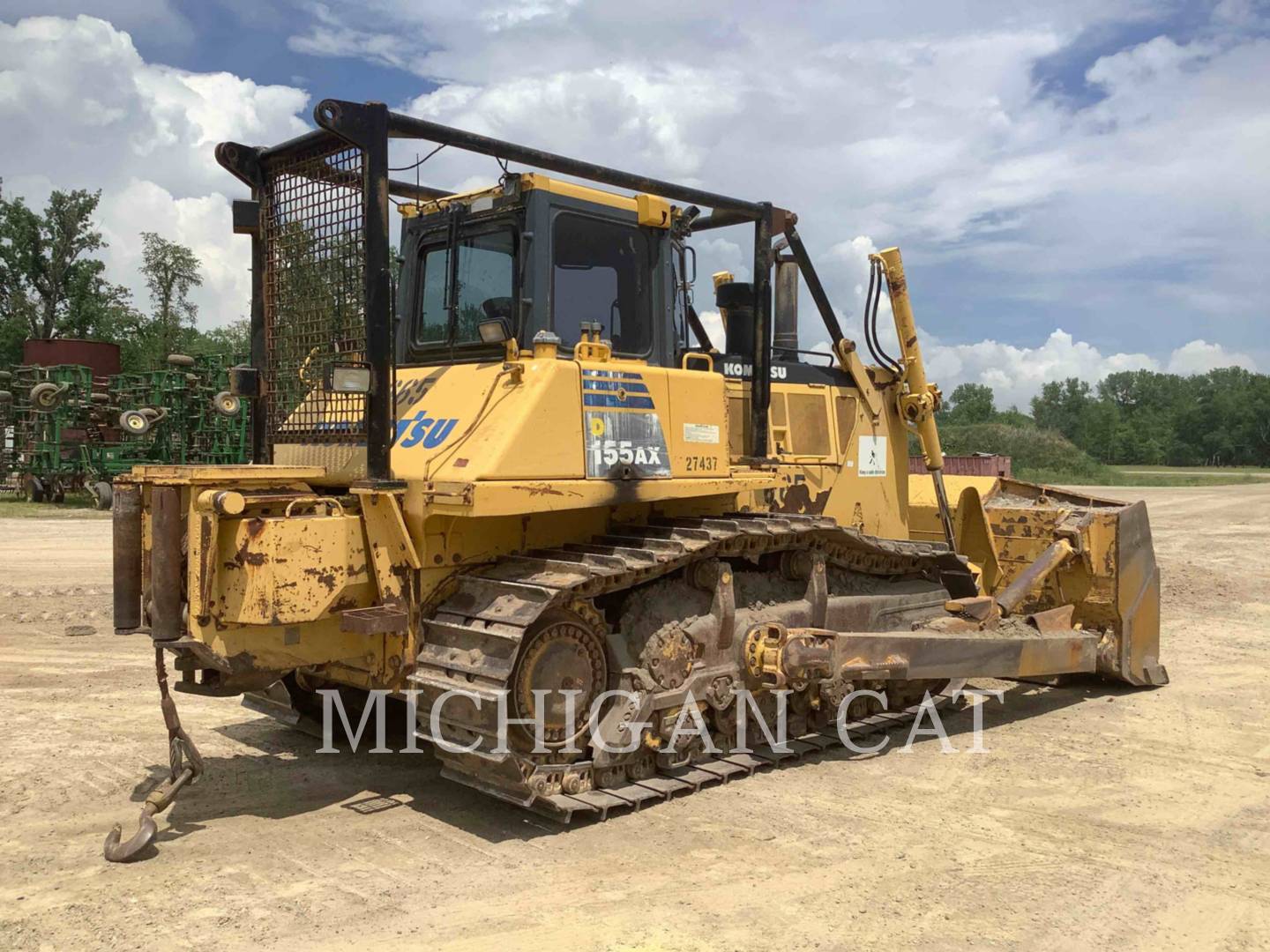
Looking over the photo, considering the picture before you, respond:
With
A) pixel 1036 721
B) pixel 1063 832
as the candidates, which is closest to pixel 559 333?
pixel 1063 832

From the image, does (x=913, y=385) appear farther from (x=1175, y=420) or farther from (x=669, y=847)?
(x=1175, y=420)

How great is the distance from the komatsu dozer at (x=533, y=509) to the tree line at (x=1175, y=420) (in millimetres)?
78933

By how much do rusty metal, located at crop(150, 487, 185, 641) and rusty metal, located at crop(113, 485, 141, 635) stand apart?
1.08 feet

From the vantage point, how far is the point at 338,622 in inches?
213

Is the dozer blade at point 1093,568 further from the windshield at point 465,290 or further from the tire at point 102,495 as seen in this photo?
the tire at point 102,495

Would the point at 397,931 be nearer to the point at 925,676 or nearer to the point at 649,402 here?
the point at 649,402

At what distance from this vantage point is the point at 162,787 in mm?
5297

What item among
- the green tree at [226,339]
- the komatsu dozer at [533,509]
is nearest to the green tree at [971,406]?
the green tree at [226,339]

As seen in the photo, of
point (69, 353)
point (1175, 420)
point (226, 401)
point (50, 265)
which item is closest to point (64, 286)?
point (50, 265)

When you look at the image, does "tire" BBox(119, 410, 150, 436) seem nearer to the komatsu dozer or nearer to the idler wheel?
the komatsu dozer

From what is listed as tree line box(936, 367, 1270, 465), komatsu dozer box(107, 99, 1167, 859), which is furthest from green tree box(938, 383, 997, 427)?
komatsu dozer box(107, 99, 1167, 859)

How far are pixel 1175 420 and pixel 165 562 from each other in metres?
117

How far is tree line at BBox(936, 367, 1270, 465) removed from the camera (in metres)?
98.2

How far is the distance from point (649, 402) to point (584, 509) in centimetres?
71
